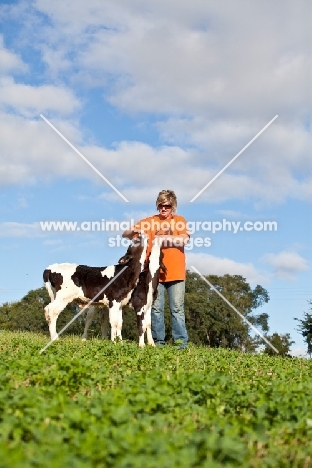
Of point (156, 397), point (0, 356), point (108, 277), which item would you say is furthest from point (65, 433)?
point (108, 277)

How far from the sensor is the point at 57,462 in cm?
327

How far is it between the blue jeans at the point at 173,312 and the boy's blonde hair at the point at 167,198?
1.71 meters

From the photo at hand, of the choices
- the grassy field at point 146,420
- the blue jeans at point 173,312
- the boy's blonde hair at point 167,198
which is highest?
the boy's blonde hair at point 167,198

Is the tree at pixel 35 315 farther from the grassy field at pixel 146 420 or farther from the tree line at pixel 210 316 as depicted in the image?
the grassy field at pixel 146 420

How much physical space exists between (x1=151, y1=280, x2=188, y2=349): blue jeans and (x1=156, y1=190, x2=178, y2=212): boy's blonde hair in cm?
171

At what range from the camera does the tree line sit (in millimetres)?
47406

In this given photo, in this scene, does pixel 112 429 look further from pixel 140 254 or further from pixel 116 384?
pixel 140 254

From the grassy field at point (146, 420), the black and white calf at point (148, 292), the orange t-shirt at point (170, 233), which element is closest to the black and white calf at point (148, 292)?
the black and white calf at point (148, 292)

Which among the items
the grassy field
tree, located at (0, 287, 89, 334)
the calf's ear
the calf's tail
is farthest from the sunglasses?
tree, located at (0, 287, 89, 334)

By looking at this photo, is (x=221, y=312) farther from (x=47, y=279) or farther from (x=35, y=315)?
(x=47, y=279)

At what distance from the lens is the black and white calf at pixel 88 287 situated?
1361 cm

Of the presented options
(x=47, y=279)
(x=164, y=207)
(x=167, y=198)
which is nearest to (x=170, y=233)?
(x=164, y=207)

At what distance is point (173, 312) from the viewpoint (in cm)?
1262

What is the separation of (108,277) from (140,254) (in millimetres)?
1624
